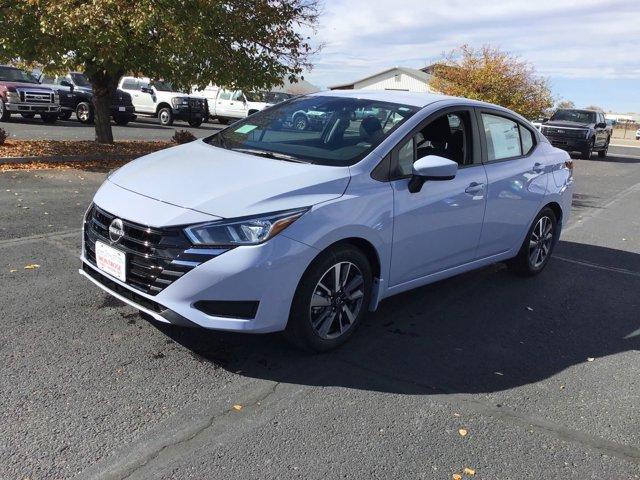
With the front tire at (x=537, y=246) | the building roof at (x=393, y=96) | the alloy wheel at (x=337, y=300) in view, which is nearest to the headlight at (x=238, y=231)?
the alloy wheel at (x=337, y=300)

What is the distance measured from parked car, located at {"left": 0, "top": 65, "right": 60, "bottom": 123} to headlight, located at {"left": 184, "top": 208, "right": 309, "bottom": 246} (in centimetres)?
1844

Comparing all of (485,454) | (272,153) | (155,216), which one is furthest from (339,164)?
(485,454)

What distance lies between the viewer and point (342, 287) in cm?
386

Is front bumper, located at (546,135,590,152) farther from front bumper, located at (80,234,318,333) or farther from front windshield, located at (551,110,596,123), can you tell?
front bumper, located at (80,234,318,333)

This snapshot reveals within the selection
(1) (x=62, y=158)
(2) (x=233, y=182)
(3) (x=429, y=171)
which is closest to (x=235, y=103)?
(1) (x=62, y=158)

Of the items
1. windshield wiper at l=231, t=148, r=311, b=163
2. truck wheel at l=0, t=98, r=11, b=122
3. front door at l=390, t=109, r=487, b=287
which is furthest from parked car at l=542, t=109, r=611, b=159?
windshield wiper at l=231, t=148, r=311, b=163

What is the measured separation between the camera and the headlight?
3.29 metres

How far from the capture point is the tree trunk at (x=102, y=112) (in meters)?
13.4

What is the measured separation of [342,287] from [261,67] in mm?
9423

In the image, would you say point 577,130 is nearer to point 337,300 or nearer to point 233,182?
point 337,300

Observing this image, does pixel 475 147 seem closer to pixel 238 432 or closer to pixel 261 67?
pixel 238 432

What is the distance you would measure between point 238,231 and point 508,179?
2.82 meters

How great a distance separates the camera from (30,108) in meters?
19.3

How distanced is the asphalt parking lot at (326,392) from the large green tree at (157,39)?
5941 mm
